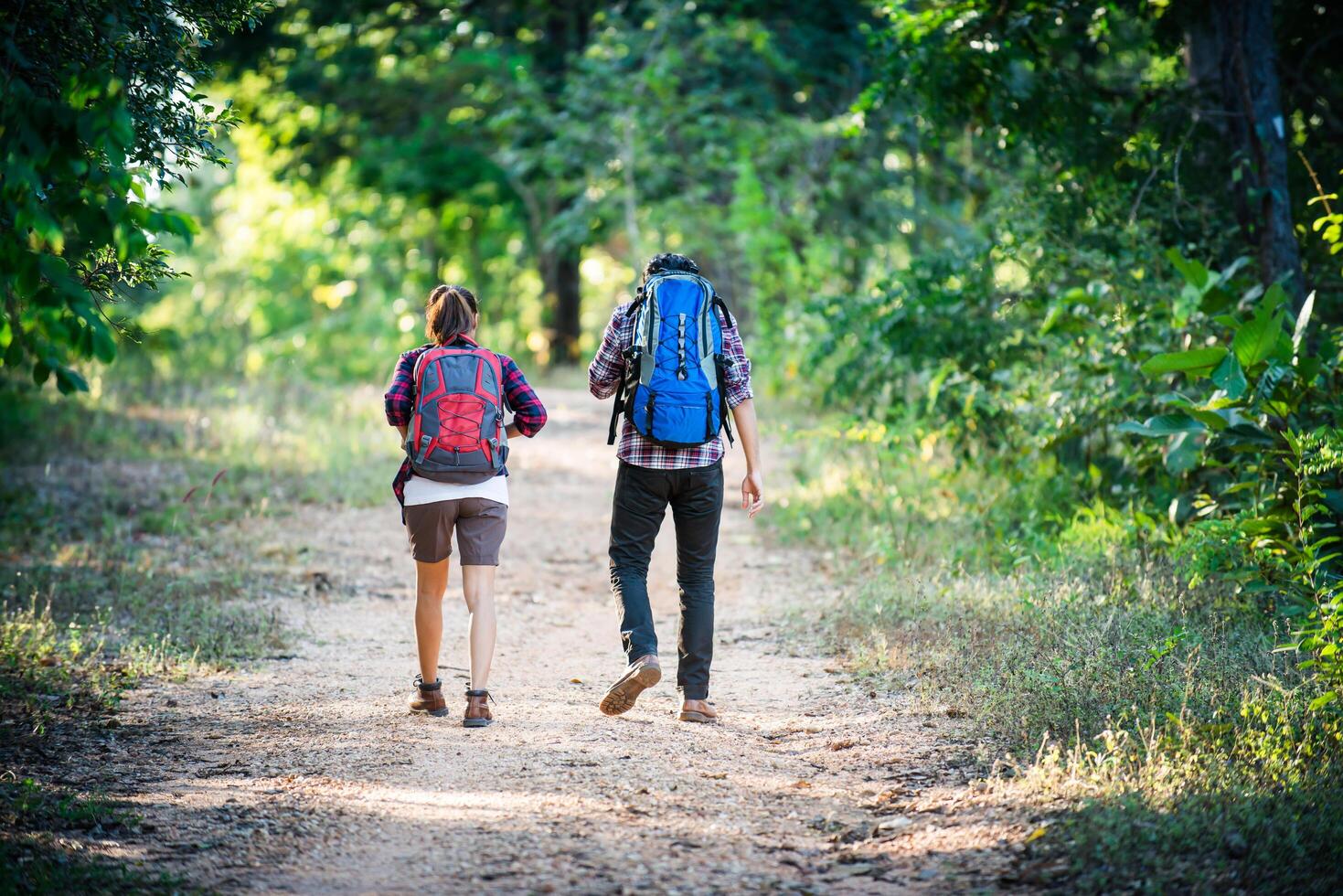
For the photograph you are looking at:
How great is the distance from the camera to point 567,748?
4.83m

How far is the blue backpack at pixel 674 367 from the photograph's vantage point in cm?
500

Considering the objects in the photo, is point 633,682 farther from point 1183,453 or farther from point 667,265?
point 1183,453

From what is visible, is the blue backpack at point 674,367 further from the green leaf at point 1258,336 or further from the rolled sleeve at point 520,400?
the green leaf at point 1258,336

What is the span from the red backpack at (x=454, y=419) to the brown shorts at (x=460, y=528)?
13 cm

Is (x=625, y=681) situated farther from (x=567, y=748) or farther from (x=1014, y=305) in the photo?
(x=1014, y=305)

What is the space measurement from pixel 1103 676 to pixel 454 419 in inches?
117

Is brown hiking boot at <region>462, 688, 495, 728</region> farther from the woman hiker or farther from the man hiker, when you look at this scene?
the man hiker

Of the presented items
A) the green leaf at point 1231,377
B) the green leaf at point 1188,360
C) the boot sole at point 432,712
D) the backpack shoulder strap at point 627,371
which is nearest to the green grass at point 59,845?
the boot sole at point 432,712

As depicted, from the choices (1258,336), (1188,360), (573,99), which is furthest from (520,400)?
(573,99)

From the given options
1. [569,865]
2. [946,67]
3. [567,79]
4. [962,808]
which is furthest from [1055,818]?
[567,79]

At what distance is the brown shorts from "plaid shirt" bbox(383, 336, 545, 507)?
13 centimetres

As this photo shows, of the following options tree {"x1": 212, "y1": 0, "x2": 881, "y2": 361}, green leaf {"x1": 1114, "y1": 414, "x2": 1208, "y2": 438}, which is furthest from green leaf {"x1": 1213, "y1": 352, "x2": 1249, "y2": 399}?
tree {"x1": 212, "y1": 0, "x2": 881, "y2": 361}

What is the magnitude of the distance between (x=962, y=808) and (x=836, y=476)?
642cm

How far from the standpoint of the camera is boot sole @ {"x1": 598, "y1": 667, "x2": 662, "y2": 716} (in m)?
5.09
